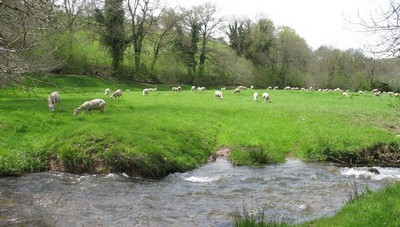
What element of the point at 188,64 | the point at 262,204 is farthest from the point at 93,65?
the point at 262,204

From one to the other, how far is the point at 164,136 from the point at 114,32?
161ft

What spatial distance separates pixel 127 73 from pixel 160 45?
35.0ft

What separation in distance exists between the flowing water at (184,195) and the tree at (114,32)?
1959 inches

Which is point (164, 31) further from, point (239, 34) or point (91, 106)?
point (91, 106)

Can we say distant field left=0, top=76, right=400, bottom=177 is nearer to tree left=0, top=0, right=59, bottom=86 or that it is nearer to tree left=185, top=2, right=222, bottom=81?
tree left=0, top=0, right=59, bottom=86

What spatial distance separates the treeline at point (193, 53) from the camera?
208 ft

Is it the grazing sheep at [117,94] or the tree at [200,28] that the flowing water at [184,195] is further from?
the tree at [200,28]

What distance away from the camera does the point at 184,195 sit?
527 inches

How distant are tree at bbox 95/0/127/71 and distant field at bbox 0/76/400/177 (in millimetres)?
37086

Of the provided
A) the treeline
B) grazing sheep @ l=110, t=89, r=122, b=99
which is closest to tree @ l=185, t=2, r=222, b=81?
the treeline

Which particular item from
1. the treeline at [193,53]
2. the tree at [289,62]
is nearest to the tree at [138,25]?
the treeline at [193,53]

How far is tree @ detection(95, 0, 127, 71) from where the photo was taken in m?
62.3

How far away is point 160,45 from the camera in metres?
73.8

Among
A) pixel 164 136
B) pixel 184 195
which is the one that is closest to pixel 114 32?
pixel 164 136
